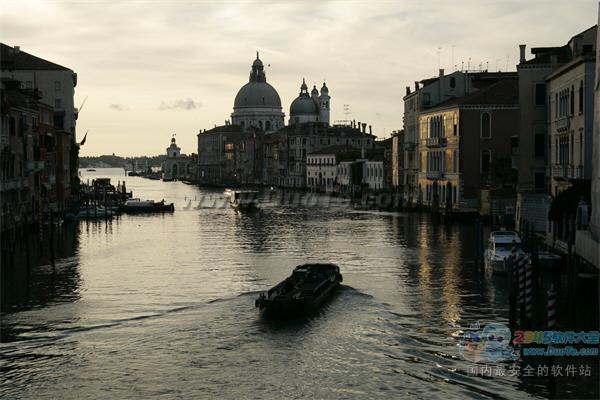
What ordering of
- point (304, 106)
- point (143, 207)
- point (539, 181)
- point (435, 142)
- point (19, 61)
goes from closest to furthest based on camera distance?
point (539, 181) → point (435, 142) → point (19, 61) → point (143, 207) → point (304, 106)

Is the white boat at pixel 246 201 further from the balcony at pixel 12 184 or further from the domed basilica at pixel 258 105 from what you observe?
the domed basilica at pixel 258 105

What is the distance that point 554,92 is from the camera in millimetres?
36906

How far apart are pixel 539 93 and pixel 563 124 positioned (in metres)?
5.32

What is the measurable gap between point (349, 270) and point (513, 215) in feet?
Result: 59.4

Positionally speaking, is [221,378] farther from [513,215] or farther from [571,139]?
[513,215]

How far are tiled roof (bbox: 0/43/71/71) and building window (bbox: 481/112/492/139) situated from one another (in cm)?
3182

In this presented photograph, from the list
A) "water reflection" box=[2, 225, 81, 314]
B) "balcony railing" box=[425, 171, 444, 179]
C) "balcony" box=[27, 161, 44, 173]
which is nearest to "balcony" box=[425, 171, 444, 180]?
"balcony railing" box=[425, 171, 444, 179]

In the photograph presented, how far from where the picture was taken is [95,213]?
208 ft

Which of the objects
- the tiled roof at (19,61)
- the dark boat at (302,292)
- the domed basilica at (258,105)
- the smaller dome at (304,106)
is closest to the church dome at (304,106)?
the smaller dome at (304,106)

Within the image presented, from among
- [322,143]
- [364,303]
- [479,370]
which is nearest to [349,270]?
[364,303]

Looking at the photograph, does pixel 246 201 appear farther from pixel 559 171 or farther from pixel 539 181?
pixel 559 171

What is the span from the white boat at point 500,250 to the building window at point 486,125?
26697mm

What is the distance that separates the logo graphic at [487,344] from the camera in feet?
62.1

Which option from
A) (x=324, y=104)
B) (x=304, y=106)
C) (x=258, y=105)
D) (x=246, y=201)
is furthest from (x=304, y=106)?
(x=246, y=201)
